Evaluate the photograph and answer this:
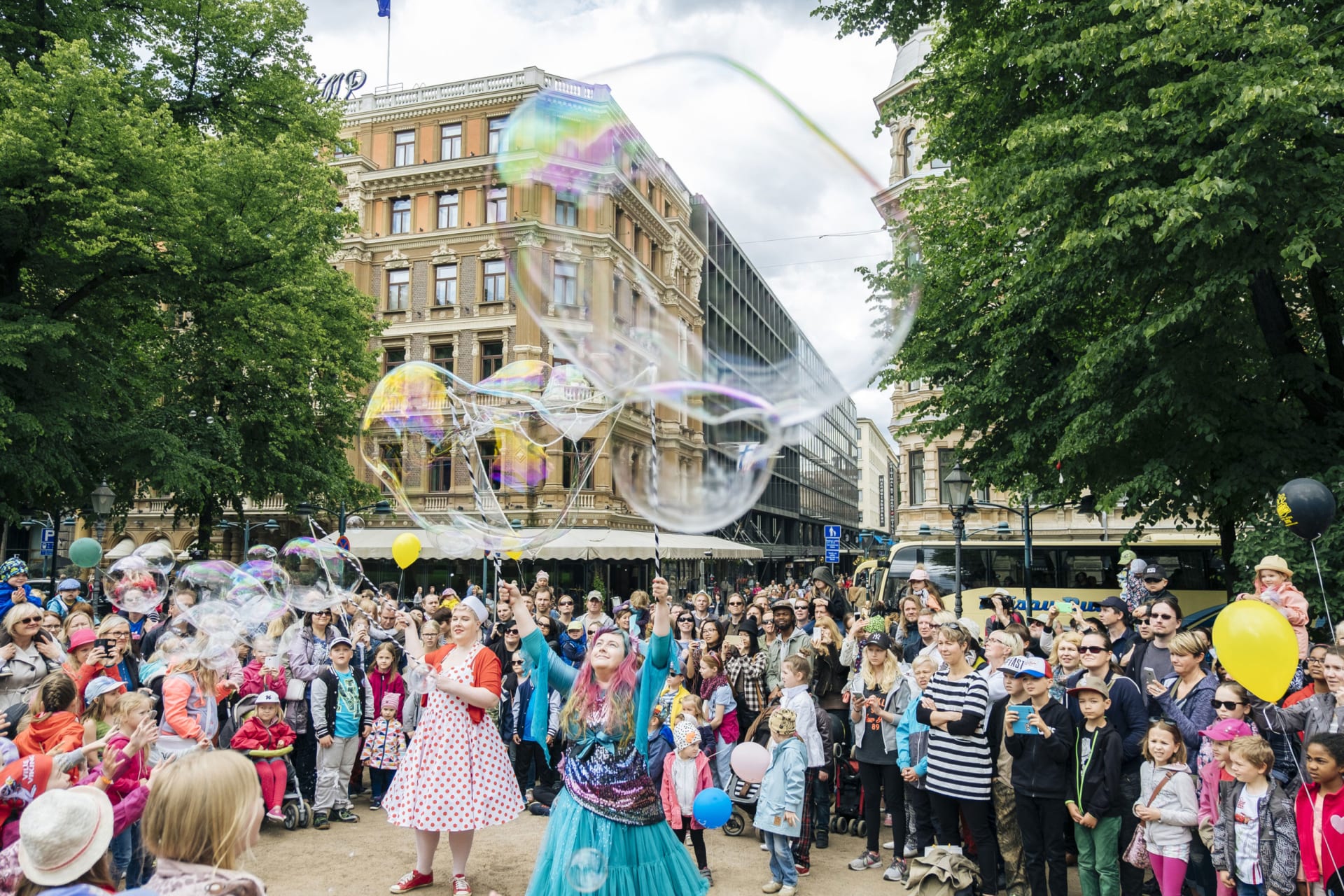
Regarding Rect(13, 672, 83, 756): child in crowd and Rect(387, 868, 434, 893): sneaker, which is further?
Rect(387, 868, 434, 893): sneaker

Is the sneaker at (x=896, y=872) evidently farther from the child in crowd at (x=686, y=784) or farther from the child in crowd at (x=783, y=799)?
the child in crowd at (x=686, y=784)

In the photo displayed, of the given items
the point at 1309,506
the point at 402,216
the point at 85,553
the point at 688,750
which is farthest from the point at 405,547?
the point at 402,216

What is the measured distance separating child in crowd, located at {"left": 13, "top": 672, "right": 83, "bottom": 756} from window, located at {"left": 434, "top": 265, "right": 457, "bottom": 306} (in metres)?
32.9

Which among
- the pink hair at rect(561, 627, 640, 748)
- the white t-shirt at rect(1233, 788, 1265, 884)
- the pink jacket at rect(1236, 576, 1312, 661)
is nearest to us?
the pink hair at rect(561, 627, 640, 748)

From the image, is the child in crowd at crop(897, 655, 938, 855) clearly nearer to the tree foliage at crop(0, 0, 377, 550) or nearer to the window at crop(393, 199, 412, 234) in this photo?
the tree foliage at crop(0, 0, 377, 550)

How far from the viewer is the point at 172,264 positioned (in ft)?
62.5

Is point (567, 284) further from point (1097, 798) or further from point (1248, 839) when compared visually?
point (1248, 839)

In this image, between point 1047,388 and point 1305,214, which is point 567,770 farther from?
point 1047,388

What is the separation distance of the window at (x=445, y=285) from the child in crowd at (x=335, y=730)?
1158 inches

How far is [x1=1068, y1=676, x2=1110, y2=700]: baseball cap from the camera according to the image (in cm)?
648

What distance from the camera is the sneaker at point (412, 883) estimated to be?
6770 millimetres

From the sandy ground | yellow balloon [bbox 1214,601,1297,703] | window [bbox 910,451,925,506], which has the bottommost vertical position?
the sandy ground

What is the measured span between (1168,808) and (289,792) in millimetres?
7808

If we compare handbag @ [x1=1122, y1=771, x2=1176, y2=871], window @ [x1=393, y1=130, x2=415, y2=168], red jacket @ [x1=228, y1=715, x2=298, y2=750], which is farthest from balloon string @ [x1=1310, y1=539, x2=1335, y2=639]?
window @ [x1=393, y1=130, x2=415, y2=168]
